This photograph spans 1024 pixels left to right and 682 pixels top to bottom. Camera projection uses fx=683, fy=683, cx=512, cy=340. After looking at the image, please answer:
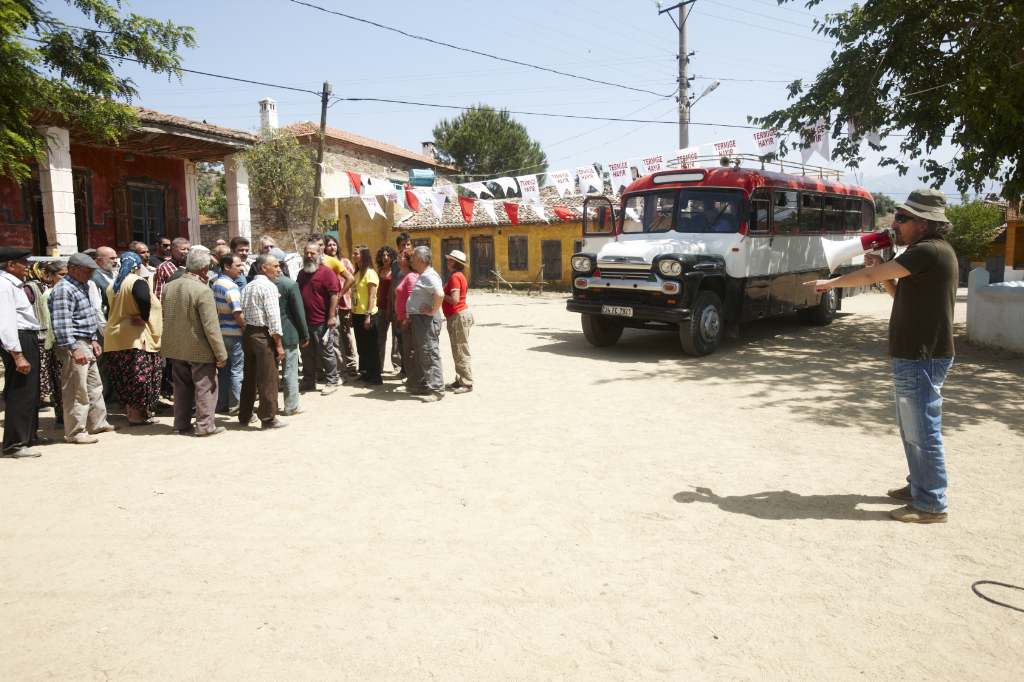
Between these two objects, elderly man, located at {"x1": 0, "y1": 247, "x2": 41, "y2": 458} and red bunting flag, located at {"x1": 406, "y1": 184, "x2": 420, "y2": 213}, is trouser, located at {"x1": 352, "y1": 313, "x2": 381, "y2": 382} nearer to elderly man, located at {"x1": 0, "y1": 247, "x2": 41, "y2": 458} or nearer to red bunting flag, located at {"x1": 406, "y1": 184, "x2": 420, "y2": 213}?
elderly man, located at {"x1": 0, "y1": 247, "x2": 41, "y2": 458}

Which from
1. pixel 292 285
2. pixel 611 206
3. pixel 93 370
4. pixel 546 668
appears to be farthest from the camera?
pixel 611 206

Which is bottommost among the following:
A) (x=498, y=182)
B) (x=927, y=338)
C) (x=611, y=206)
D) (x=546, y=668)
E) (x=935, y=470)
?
(x=546, y=668)

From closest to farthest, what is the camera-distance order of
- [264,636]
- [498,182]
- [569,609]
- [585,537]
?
1. [264,636]
2. [569,609]
3. [585,537]
4. [498,182]

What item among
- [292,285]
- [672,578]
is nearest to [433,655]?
[672,578]

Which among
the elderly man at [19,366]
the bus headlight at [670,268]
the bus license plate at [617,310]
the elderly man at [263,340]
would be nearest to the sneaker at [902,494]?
the elderly man at [263,340]

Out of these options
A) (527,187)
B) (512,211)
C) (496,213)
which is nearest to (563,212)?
(512,211)

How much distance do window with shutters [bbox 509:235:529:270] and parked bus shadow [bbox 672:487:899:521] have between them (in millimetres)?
23471

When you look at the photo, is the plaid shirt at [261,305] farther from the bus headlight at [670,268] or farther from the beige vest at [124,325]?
the bus headlight at [670,268]

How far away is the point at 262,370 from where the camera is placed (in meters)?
6.21

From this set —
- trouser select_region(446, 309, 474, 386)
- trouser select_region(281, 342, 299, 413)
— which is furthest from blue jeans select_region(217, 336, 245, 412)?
trouser select_region(446, 309, 474, 386)

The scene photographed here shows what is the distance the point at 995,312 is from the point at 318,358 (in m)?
9.71

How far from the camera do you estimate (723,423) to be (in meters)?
6.30

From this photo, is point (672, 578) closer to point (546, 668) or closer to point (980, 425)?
point (546, 668)

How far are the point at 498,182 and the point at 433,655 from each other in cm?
1948
